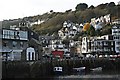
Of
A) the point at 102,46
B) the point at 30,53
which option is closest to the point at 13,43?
the point at 30,53

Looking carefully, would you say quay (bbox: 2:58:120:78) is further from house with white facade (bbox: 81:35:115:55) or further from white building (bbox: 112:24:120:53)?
white building (bbox: 112:24:120:53)

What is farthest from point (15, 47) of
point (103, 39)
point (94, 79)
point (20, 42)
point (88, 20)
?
point (88, 20)

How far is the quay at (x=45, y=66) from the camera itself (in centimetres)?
3809

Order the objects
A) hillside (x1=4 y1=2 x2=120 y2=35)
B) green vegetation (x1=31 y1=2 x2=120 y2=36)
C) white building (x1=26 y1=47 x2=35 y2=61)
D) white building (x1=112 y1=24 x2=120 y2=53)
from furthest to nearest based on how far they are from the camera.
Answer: green vegetation (x1=31 y1=2 x2=120 y2=36) → hillside (x1=4 y1=2 x2=120 y2=35) → white building (x1=112 y1=24 x2=120 y2=53) → white building (x1=26 y1=47 x2=35 y2=61)

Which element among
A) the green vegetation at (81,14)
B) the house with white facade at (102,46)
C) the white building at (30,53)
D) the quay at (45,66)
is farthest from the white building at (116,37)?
the green vegetation at (81,14)

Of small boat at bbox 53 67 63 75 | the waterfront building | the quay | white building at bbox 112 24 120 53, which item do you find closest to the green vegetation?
white building at bbox 112 24 120 53

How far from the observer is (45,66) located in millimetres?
42875

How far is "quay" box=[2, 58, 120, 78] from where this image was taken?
38.1m

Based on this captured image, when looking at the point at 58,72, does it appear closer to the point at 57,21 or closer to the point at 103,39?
the point at 103,39

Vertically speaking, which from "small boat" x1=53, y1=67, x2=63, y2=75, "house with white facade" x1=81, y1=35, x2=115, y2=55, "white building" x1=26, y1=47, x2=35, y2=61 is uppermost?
"house with white facade" x1=81, y1=35, x2=115, y2=55

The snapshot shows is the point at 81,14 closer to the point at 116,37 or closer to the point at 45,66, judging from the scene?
the point at 116,37

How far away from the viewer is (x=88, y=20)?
123875mm

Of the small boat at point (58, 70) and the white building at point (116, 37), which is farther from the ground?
the white building at point (116, 37)

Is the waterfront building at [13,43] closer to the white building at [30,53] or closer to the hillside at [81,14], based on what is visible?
the white building at [30,53]
